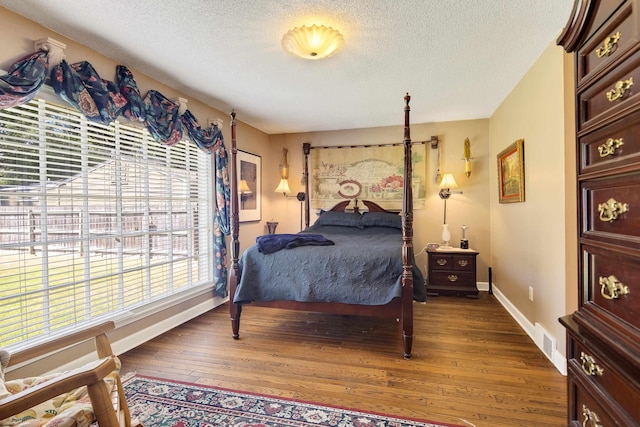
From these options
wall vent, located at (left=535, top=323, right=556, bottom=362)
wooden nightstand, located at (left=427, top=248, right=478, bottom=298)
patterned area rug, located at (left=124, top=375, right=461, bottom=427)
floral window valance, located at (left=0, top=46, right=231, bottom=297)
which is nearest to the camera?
patterned area rug, located at (left=124, top=375, right=461, bottom=427)

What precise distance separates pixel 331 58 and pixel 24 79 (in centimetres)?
200

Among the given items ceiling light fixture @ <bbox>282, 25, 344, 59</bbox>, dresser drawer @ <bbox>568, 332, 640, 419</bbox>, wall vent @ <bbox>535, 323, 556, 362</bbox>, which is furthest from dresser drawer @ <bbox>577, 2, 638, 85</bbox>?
wall vent @ <bbox>535, 323, 556, 362</bbox>

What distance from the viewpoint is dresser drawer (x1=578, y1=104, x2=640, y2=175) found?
32.5 inches

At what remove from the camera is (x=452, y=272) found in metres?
3.91

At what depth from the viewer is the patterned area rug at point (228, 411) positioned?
1.68 m

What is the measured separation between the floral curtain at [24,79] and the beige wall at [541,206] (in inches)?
133

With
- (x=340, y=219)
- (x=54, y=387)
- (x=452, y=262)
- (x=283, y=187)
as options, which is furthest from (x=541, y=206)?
(x=283, y=187)

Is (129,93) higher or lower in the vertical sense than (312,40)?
lower

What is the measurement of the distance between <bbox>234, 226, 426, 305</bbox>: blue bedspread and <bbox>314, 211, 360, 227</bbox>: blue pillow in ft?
4.93

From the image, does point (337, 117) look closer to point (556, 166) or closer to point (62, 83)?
point (556, 166)

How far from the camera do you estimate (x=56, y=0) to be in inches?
69.7

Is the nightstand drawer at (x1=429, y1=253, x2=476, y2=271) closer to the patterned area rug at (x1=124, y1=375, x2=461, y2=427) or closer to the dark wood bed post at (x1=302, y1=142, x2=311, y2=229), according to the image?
the dark wood bed post at (x1=302, y1=142, x2=311, y2=229)

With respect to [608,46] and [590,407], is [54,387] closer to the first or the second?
[590,407]

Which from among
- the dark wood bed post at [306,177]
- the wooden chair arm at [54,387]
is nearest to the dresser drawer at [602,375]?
the wooden chair arm at [54,387]
